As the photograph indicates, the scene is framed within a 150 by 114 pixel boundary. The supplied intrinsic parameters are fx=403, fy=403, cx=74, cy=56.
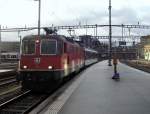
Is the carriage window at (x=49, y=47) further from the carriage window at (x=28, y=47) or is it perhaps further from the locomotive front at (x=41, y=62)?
the carriage window at (x=28, y=47)

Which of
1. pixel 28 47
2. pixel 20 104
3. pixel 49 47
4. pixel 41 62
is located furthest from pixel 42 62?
pixel 20 104

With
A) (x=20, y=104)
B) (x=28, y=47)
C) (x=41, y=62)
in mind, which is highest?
(x=28, y=47)

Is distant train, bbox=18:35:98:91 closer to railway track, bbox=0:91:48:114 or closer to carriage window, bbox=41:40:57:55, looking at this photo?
carriage window, bbox=41:40:57:55

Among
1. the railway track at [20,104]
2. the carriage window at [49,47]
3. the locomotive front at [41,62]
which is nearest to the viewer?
the railway track at [20,104]

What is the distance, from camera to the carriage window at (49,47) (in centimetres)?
1989

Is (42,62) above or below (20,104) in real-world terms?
above

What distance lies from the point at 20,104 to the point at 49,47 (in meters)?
4.90

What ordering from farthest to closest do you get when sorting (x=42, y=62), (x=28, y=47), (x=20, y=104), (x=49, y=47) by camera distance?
(x=28, y=47), (x=49, y=47), (x=42, y=62), (x=20, y=104)

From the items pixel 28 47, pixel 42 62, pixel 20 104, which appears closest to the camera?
pixel 20 104

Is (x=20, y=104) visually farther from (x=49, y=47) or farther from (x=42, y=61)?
(x=49, y=47)

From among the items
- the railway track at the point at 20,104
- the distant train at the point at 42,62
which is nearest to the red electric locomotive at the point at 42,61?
the distant train at the point at 42,62

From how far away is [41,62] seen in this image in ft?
64.0

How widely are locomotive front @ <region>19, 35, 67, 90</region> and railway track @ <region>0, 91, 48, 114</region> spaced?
0.75 m

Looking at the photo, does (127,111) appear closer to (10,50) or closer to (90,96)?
(90,96)
